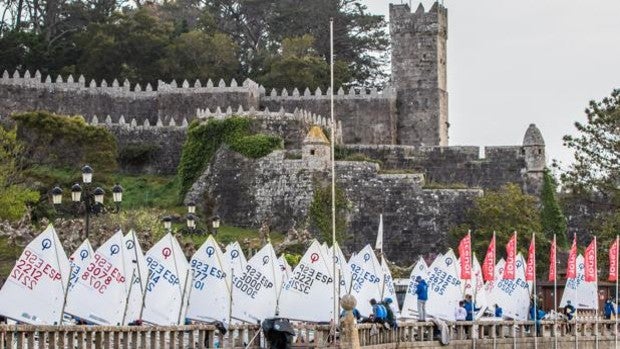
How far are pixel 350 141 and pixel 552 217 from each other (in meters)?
15.0

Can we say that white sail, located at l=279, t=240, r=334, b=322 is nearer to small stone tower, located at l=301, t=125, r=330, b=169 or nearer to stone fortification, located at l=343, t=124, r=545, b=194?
small stone tower, located at l=301, t=125, r=330, b=169

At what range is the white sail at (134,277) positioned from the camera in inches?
1756

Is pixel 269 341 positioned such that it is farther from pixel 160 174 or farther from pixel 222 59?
pixel 222 59

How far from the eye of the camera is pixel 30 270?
4106 cm

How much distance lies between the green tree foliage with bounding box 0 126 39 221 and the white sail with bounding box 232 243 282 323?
988 inches

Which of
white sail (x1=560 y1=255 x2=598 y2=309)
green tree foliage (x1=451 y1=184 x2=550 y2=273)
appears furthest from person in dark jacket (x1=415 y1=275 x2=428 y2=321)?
green tree foliage (x1=451 y1=184 x2=550 y2=273)

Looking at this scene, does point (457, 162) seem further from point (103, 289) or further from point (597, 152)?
point (103, 289)

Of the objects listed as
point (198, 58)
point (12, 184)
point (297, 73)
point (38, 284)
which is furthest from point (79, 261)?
point (198, 58)

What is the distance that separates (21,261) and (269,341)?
21.1 feet

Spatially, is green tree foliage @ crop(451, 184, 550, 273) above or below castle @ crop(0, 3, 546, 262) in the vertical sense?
below

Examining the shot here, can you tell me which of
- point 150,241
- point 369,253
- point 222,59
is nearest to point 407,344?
point 369,253

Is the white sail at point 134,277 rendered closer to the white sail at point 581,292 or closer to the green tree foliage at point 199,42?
the white sail at point 581,292

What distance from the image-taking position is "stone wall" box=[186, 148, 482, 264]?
263 feet

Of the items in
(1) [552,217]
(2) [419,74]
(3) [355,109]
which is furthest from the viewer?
(2) [419,74]
